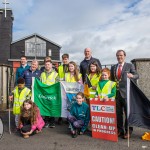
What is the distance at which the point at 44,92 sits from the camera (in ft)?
25.8

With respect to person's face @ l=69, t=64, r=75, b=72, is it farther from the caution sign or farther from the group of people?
the caution sign

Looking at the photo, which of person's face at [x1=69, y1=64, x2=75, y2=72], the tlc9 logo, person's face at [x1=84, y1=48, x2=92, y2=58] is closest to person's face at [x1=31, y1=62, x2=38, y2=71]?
person's face at [x1=69, y1=64, x2=75, y2=72]

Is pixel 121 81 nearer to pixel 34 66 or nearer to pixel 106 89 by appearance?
pixel 106 89

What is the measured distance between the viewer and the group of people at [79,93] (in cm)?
655

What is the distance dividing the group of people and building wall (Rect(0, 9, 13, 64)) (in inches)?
1574

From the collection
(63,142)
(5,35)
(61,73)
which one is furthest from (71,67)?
(5,35)

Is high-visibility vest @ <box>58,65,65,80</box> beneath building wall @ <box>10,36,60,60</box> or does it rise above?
beneath

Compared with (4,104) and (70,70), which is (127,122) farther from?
(4,104)

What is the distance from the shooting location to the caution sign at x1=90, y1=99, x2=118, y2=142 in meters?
6.32

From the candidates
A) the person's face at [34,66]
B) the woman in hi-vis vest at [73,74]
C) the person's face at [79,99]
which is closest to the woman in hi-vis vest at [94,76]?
the person's face at [79,99]

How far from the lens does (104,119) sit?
256 inches

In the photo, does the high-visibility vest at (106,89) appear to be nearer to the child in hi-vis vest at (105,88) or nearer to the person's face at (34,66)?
the child in hi-vis vest at (105,88)

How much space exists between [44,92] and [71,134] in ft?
5.30

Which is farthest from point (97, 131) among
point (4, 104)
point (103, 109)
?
point (4, 104)
